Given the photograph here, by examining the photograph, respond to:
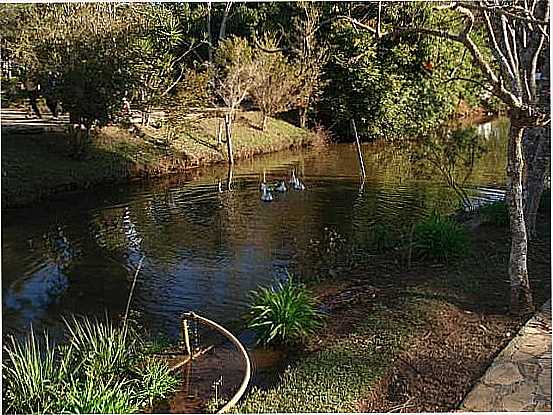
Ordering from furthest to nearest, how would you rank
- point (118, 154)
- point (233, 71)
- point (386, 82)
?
1. point (386, 82)
2. point (233, 71)
3. point (118, 154)

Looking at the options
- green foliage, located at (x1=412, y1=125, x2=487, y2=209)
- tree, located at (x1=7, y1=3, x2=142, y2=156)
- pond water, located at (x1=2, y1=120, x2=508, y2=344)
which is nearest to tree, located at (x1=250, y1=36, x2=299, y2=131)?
pond water, located at (x1=2, y1=120, x2=508, y2=344)

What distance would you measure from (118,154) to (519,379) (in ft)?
41.0

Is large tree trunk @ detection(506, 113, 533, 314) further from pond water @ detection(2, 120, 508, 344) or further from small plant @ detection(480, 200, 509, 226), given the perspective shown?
small plant @ detection(480, 200, 509, 226)

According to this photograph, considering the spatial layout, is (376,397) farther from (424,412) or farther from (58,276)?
(58,276)

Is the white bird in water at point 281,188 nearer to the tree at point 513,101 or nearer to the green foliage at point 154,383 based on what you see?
the tree at point 513,101

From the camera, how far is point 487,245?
704cm

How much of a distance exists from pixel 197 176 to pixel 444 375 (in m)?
11.6

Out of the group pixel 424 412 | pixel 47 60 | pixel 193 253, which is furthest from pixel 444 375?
pixel 47 60

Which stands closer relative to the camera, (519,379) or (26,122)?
(519,379)

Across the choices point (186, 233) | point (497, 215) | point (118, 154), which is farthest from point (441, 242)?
point (118, 154)

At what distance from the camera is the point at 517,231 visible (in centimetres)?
496

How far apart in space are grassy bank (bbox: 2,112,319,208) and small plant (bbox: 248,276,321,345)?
25.5 feet

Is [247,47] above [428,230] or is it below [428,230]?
above

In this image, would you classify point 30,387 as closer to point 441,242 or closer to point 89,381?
point 89,381
